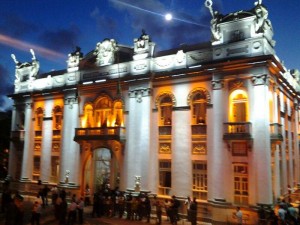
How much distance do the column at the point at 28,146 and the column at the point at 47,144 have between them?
1.68 meters

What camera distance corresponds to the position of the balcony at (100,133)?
2384 centimetres

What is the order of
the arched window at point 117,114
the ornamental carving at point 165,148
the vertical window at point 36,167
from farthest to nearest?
the vertical window at point 36,167 → the arched window at point 117,114 → the ornamental carving at point 165,148

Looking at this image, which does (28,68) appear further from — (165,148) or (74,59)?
(165,148)

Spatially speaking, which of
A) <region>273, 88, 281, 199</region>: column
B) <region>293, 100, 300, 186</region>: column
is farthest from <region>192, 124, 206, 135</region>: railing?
<region>293, 100, 300, 186</region>: column

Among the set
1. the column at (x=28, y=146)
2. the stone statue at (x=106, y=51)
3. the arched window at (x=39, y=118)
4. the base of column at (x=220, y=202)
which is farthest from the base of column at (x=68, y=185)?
the base of column at (x=220, y=202)

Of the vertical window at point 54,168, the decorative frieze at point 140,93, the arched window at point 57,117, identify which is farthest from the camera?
the arched window at point 57,117

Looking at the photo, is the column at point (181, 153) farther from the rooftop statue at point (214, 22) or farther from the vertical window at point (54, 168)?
the vertical window at point (54, 168)

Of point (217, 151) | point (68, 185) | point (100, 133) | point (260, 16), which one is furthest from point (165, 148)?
point (260, 16)

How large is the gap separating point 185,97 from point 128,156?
6.38 m

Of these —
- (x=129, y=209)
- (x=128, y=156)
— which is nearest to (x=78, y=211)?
(x=129, y=209)

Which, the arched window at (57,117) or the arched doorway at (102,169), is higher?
the arched window at (57,117)

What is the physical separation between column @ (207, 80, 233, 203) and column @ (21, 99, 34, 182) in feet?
59.5

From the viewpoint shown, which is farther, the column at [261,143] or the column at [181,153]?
the column at [181,153]

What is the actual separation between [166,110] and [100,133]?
5.69m
